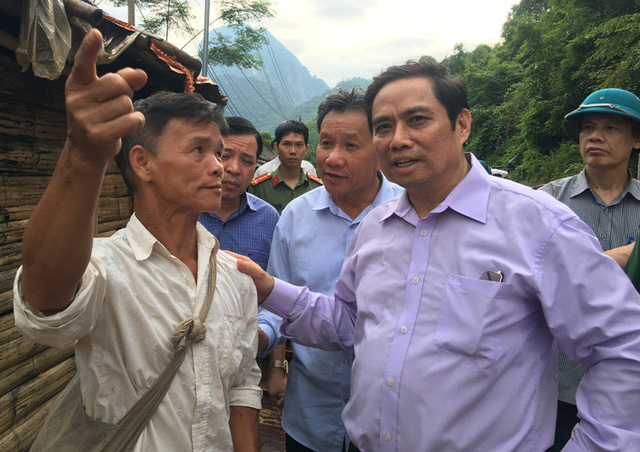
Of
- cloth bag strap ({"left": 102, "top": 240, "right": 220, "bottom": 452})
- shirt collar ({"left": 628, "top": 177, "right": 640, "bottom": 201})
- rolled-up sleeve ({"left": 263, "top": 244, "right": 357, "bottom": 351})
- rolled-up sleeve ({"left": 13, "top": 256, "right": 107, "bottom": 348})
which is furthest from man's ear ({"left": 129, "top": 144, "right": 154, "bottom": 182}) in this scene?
shirt collar ({"left": 628, "top": 177, "right": 640, "bottom": 201})

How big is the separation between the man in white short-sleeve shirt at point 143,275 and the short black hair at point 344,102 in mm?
879

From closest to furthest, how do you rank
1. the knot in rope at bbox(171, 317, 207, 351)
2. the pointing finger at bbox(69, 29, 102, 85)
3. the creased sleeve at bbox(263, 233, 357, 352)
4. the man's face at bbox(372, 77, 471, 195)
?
the pointing finger at bbox(69, 29, 102, 85) < the knot in rope at bbox(171, 317, 207, 351) < the man's face at bbox(372, 77, 471, 195) < the creased sleeve at bbox(263, 233, 357, 352)

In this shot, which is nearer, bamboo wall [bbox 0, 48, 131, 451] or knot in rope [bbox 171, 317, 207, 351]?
knot in rope [bbox 171, 317, 207, 351]

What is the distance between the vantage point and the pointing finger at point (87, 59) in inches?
36.3

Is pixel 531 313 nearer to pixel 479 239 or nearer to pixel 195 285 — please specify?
pixel 479 239

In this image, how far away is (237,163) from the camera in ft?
10.6

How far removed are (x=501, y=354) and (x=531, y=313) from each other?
219 mm

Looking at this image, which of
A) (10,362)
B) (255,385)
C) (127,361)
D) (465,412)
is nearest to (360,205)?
(255,385)

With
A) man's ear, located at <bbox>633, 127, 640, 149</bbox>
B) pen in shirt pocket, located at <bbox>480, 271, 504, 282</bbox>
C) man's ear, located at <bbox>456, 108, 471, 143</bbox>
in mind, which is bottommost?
pen in shirt pocket, located at <bbox>480, 271, 504, 282</bbox>

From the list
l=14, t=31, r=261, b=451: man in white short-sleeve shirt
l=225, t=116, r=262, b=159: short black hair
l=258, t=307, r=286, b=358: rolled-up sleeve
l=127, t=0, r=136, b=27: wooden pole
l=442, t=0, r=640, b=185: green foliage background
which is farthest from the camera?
l=127, t=0, r=136, b=27: wooden pole

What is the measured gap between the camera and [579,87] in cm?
1922

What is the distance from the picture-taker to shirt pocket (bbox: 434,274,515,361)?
1563 millimetres

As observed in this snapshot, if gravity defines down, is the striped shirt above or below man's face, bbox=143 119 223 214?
below

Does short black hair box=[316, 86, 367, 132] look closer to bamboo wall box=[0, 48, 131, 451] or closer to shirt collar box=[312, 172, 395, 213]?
shirt collar box=[312, 172, 395, 213]
